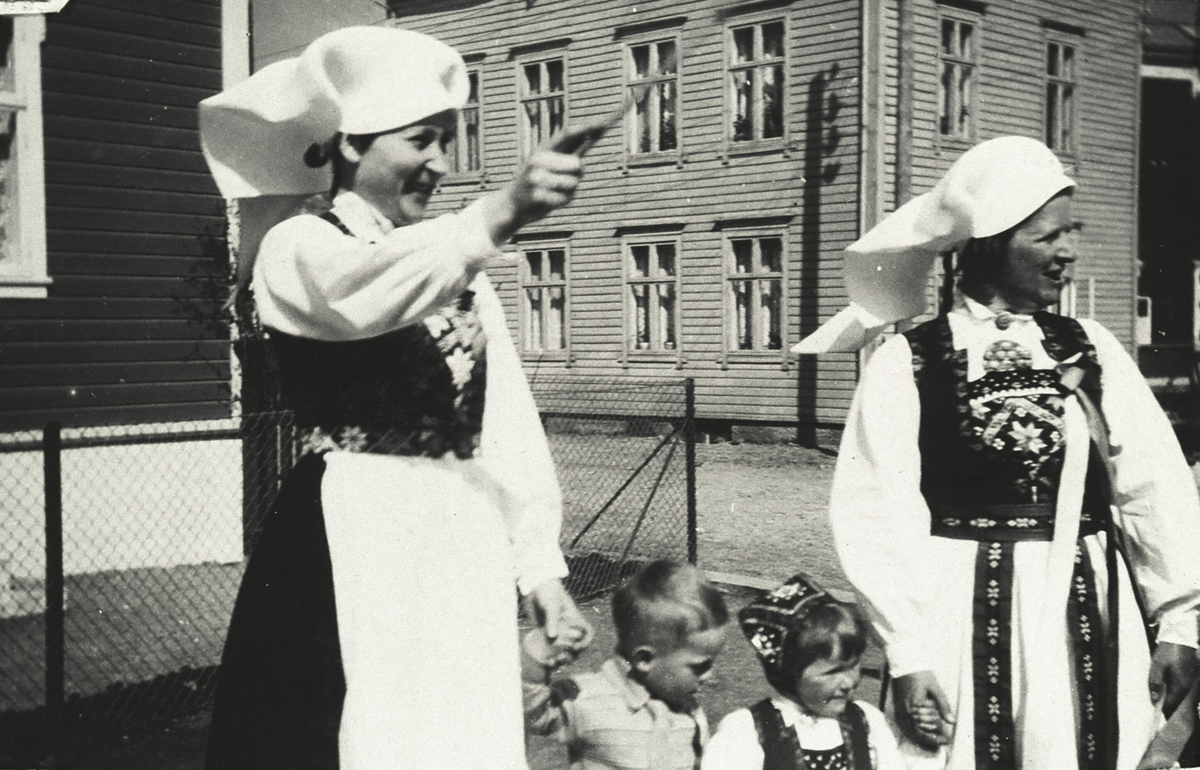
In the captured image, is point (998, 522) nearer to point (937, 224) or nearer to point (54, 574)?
point (937, 224)

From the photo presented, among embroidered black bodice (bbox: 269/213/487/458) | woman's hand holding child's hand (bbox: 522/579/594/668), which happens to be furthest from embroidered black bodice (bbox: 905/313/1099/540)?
embroidered black bodice (bbox: 269/213/487/458)

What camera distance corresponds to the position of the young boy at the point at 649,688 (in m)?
1.91

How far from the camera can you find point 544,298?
4051 millimetres

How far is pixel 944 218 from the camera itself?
6.62 ft

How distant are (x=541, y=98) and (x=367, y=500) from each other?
265 cm

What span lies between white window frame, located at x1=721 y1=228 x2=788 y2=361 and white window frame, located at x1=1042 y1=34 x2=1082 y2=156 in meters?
1.43

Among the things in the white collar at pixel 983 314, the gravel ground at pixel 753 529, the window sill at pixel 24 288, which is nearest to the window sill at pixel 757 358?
the gravel ground at pixel 753 529

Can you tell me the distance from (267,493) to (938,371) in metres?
3.13

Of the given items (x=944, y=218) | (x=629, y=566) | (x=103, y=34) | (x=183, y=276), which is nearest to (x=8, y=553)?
(x=183, y=276)

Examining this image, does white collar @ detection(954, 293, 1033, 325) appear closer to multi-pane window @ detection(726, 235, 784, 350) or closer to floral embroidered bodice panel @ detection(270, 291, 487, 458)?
floral embroidered bodice panel @ detection(270, 291, 487, 458)

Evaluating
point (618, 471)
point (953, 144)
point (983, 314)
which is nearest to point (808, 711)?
point (983, 314)

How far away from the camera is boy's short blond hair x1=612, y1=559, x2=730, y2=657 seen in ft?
6.36

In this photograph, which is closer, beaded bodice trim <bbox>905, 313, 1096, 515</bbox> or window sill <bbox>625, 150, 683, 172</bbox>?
beaded bodice trim <bbox>905, 313, 1096, 515</bbox>

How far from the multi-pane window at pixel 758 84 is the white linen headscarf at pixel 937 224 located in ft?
8.03
